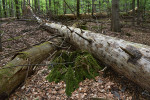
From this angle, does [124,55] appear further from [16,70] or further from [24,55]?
[24,55]

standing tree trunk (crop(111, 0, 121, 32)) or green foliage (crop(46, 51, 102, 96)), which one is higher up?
standing tree trunk (crop(111, 0, 121, 32))

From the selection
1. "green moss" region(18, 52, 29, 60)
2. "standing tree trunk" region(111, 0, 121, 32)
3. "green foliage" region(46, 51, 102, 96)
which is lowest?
"green foliage" region(46, 51, 102, 96)

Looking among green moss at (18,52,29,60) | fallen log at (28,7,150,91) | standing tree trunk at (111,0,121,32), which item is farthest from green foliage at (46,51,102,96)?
standing tree trunk at (111,0,121,32)

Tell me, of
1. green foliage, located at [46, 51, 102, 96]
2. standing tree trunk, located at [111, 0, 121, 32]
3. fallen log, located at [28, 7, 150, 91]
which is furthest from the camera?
standing tree trunk, located at [111, 0, 121, 32]

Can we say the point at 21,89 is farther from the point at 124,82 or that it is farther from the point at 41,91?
the point at 124,82

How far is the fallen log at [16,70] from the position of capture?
256cm

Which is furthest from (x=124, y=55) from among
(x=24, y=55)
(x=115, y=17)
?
(x=115, y=17)

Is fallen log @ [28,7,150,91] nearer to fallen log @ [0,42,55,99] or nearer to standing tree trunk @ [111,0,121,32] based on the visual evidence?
fallen log @ [0,42,55,99]

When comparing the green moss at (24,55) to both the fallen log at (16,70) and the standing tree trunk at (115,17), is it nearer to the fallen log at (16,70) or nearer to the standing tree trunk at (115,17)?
the fallen log at (16,70)

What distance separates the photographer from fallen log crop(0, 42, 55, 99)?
2558 millimetres

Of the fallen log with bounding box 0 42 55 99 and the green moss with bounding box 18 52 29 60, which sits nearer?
the fallen log with bounding box 0 42 55 99

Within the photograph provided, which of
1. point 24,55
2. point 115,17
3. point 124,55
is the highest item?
point 115,17

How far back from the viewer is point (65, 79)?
9.75 feet

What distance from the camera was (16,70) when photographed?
2875mm
